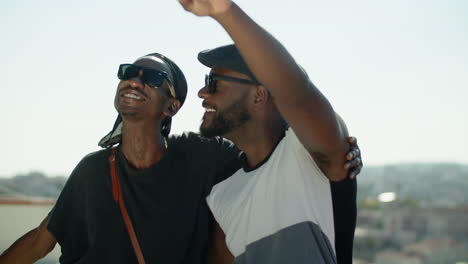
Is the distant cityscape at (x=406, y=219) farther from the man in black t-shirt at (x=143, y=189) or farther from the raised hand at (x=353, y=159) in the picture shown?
the raised hand at (x=353, y=159)

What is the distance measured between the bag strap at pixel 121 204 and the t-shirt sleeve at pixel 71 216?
8.5 inches

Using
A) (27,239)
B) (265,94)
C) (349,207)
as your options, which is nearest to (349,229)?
(349,207)

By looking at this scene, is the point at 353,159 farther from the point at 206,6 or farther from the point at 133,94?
the point at 133,94

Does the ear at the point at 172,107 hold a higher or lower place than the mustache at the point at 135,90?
lower

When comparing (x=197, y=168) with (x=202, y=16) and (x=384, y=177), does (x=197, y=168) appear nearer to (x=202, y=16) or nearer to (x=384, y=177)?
(x=202, y=16)

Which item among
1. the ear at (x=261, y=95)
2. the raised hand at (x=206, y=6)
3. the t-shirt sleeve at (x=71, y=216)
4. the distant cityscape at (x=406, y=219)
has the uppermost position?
the raised hand at (x=206, y=6)

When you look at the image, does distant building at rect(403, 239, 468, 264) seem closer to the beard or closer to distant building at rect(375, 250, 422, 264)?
distant building at rect(375, 250, 422, 264)

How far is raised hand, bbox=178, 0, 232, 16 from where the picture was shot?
2.35 meters

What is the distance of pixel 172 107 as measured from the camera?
4992 millimetres

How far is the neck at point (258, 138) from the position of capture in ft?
11.8

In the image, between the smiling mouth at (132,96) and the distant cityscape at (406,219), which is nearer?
the smiling mouth at (132,96)

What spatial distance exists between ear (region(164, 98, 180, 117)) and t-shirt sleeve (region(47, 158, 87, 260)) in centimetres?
71

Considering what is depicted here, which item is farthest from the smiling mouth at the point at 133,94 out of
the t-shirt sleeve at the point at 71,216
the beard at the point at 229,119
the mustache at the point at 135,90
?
the beard at the point at 229,119

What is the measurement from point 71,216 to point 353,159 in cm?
236
